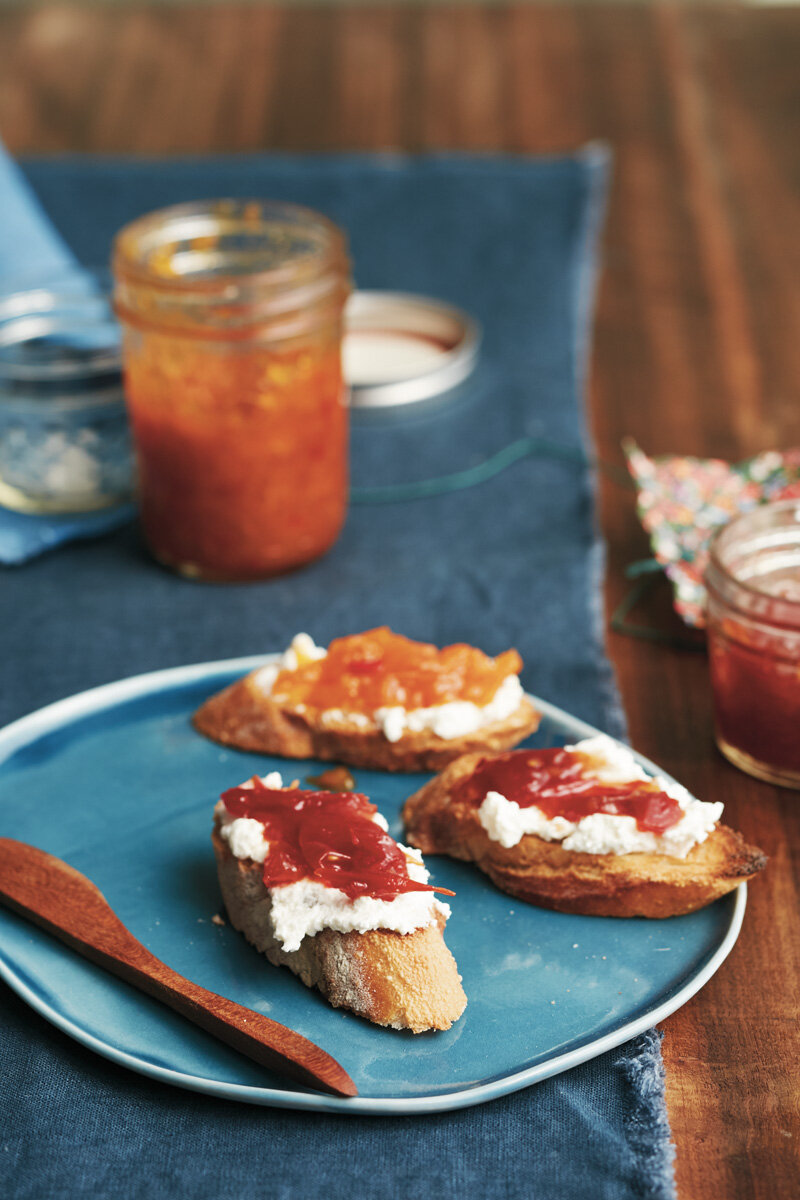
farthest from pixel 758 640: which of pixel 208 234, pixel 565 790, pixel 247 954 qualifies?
pixel 208 234

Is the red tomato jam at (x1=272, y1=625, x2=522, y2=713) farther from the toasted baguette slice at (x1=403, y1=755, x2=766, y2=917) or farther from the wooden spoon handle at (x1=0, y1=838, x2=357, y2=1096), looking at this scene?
the wooden spoon handle at (x1=0, y1=838, x2=357, y2=1096)

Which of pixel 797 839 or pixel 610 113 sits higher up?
pixel 610 113

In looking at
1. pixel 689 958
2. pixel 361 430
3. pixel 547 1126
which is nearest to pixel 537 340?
pixel 361 430

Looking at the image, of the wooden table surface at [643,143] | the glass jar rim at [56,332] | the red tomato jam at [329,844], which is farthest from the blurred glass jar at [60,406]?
the red tomato jam at [329,844]

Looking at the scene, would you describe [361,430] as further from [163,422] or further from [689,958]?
[689,958]

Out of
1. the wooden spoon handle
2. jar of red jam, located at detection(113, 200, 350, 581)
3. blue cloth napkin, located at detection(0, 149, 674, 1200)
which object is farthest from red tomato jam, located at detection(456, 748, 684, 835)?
jar of red jam, located at detection(113, 200, 350, 581)
